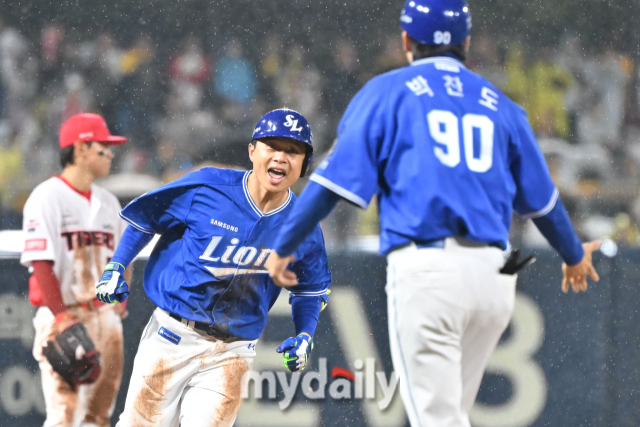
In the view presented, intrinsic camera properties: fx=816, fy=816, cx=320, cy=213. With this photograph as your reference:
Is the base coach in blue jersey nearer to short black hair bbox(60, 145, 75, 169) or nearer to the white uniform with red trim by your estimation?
the white uniform with red trim

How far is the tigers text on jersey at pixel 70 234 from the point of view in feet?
14.7

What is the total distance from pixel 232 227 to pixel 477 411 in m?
2.33

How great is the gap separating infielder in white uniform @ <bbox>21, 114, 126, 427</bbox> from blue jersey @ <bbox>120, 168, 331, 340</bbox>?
129 centimetres

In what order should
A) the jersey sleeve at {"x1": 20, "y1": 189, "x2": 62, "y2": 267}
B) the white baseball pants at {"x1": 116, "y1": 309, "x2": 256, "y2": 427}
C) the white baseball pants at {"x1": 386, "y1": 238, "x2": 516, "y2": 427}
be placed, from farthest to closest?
the jersey sleeve at {"x1": 20, "y1": 189, "x2": 62, "y2": 267}
the white baseball pants at {"x1": 116, "y1": 309, "x2": 256, "y2": 427}
the white baseball pants at {"x1": 386, "y1": 238, "x2": 516, "y2": 427}

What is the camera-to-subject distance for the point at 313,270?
11.4 feet

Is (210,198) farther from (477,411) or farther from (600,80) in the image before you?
(600,80)

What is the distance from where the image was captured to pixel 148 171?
584cm

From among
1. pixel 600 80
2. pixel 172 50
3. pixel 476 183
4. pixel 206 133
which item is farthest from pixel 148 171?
pixel 476 183

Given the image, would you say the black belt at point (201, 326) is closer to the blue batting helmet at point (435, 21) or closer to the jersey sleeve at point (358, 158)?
the jersey sleeve at point (358, 158)

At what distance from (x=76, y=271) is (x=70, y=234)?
0.21m

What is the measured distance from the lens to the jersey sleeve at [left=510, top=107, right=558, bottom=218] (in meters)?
2.48

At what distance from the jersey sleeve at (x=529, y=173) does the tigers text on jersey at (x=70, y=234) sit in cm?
283

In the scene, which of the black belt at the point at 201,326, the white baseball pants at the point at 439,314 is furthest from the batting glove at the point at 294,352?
the white baseball pants at the point at 439,314

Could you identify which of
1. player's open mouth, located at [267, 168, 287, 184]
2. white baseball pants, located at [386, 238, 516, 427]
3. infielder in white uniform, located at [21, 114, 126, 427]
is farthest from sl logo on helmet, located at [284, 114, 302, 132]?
infielder in white uniform, located at [21, 114, 126, 427]
